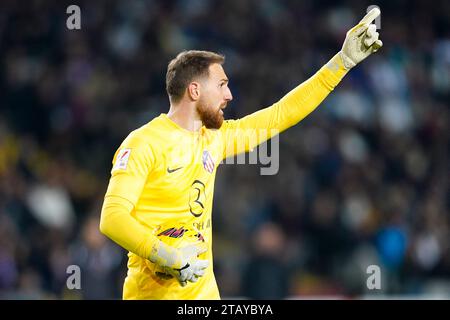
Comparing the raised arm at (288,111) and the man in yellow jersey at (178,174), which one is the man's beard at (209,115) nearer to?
the man in yellow jersey at (178,174)

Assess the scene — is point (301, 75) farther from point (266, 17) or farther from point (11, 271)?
point (11, 271)

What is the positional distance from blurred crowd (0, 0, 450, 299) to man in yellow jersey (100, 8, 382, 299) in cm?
386

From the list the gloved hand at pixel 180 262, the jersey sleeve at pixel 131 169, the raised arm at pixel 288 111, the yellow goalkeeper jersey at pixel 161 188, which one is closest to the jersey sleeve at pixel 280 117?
the raised arm at pixel 288 111

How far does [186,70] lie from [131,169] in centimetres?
73

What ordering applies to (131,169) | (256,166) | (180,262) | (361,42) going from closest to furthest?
(180,262) → (131,169) → (361,42) → (256,166)

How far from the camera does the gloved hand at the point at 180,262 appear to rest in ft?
16.0

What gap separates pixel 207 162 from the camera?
5445 mm

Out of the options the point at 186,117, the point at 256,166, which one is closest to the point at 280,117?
the point at 186,117

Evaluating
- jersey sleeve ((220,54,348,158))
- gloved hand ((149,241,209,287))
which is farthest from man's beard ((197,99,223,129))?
gloved hand ((149,241,209,287))

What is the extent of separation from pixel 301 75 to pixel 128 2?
2730mm

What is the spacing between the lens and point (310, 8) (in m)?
14.0

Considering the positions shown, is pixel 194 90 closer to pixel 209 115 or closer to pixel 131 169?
pixel 209 115

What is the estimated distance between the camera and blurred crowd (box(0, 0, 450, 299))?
996cm

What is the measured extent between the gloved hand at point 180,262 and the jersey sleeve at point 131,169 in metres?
0.31
